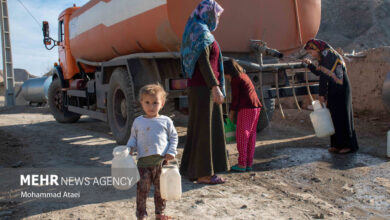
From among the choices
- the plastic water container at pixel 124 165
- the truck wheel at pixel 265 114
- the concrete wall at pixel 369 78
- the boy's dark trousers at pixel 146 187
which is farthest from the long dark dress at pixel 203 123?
the concrete wall at pixel 369 78

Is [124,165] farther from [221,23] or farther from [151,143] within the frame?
[221,23]

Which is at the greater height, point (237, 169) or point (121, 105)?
point (121, 105)

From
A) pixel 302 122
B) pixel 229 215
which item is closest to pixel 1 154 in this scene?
pixel 229 215

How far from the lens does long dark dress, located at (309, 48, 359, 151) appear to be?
443 centimetres

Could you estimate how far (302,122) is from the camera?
7.34 m

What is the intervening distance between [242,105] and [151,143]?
5.50ft

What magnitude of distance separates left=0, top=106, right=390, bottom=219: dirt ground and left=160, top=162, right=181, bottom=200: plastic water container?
290 millimetres

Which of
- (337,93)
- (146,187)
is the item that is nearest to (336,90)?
(337,93)

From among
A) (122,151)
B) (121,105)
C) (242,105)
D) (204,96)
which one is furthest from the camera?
(121,105)

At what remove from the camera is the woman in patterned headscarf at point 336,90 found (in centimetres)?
444

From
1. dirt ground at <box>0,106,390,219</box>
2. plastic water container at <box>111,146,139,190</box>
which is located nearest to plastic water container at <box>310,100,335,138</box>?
dirt ground at <box>0,106,390,219</box>

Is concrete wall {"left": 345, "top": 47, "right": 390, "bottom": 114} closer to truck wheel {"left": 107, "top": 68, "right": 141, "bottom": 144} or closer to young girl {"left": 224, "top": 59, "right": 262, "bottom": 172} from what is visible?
young girl {"left": 224, "top": 59, "right": 262, "bottom": 172}

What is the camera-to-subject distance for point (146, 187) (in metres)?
2.31

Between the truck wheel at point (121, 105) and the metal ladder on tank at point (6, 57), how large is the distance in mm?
13292
